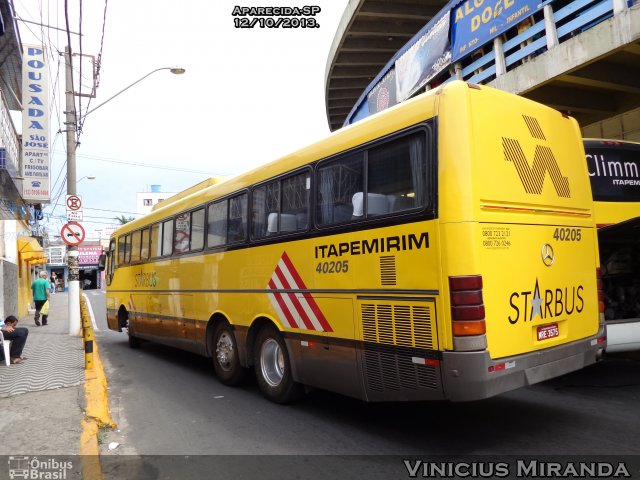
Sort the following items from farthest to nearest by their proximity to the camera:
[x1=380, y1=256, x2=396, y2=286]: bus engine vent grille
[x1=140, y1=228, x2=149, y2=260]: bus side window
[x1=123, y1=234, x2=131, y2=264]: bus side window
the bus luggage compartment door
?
[x1=123, y1=234, x2=131, y2=264]: bus side window < [x1=140, y1=228, x2=149, y2=260]: bus side window < [x1=380, y1=256, x2=396, y2=286]: bus engine vent grille < the bus luggage compartment door

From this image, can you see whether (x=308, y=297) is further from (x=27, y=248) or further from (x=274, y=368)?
(x=27, y=248)

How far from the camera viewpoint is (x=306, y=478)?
3945 millimetres

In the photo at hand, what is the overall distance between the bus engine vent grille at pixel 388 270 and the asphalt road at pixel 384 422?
4.93 feet

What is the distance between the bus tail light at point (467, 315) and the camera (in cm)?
389

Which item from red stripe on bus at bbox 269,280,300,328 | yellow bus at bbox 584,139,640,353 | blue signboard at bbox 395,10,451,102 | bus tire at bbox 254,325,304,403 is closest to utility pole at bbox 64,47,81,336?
bus tire at bbox 254,325,304,403

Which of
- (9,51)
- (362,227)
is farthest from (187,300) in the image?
(9,51)

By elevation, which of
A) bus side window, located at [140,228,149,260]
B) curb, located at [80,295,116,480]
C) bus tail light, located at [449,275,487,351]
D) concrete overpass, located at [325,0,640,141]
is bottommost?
curb, located at [80,295,116,480]

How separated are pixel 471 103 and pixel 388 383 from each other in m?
2.54

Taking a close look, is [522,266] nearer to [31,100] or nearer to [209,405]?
[209,405]

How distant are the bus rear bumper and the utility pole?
469 inches

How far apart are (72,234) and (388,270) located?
1103cm

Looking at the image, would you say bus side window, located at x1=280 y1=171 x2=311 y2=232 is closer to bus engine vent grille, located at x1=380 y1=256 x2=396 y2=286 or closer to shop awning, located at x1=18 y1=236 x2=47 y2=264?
bus engine vent grille, located at x1=380 y1=256 x2=396 y2=286

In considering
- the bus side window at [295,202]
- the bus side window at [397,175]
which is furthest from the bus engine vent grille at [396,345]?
the bus side window at [295,202]

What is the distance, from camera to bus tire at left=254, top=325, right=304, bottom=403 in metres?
6.01
